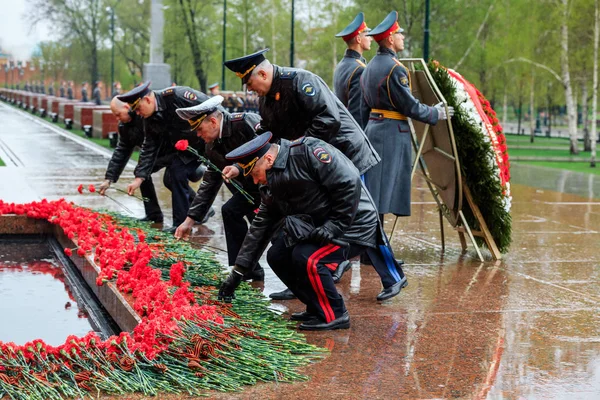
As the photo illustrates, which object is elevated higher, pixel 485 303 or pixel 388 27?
pixel 388 27

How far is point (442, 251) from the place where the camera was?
8.65 metres

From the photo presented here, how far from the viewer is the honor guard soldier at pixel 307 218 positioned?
5.48m

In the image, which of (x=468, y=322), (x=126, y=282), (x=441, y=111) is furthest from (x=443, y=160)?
(x=126, y=282)

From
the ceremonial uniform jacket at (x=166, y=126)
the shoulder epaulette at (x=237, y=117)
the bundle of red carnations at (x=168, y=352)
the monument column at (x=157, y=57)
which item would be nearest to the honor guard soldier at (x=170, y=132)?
the ceremonial uniform jacket at (x=166, y=126)

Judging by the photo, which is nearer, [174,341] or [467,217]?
[174,341]

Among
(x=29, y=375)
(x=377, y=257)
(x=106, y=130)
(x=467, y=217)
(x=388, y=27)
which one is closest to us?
(x=29, y=375)

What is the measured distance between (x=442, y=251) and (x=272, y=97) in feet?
9.56

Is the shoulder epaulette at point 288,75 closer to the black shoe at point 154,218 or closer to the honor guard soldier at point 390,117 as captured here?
the honor guard soldier at point 390,117

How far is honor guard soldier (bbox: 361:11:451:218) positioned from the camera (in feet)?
24.5

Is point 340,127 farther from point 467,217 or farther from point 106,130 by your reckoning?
point 106,130

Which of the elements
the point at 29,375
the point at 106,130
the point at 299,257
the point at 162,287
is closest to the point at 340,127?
the point at 299,257

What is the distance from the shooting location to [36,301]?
6.62 metres

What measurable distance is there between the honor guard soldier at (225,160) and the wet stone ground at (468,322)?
1.48 ft

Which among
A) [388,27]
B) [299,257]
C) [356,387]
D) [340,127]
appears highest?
[388,27]
